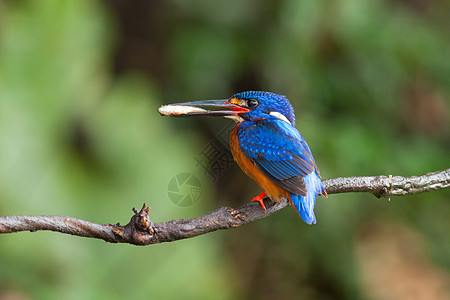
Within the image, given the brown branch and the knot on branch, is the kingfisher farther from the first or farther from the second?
the knot on branch

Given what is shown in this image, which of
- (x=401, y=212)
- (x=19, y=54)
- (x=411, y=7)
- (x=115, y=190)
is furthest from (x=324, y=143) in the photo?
(x=411, y=7)

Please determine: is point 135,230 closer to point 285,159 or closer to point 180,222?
point 180,222

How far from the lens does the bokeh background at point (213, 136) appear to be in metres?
2.72

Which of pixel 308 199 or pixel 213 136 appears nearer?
pixel 308 199

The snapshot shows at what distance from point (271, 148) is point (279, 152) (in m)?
0.04

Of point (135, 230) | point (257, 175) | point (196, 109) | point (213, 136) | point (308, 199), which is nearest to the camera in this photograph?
point (135, 230)

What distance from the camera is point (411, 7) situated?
16.6 feet

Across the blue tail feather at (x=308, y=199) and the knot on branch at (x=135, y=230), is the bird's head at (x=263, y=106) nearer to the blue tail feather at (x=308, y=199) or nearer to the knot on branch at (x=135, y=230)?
the blue tail feather at (x=308, y=199)

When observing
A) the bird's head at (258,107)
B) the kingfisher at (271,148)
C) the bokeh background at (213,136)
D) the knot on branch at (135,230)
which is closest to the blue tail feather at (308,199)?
the kingfisher at (271,148)

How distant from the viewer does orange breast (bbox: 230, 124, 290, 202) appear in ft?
6.73

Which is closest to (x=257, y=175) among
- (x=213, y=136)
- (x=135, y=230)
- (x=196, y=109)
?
(x=196, y=109)

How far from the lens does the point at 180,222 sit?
148 centimetres

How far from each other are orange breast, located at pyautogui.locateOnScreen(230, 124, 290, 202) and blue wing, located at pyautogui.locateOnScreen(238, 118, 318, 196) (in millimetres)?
39

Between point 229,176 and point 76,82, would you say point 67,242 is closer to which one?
point 76,82
